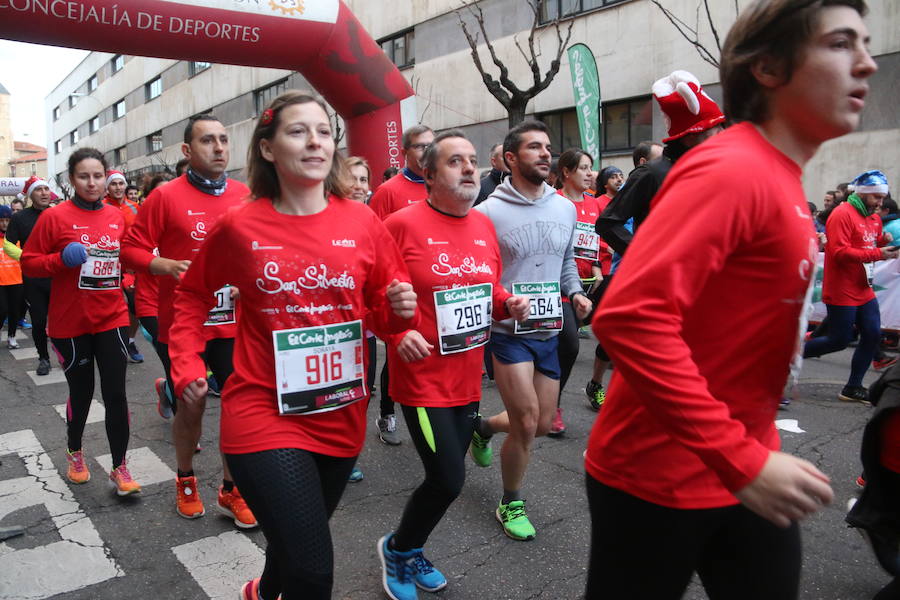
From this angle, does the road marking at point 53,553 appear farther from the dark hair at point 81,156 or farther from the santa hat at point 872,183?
the santa hat at point 872,183

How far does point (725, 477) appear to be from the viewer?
4.06ft

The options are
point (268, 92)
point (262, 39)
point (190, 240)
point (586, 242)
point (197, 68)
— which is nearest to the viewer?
point (190, 240)

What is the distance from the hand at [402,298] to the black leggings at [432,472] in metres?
0.68

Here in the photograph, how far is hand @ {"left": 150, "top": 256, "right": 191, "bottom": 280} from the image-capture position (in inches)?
136

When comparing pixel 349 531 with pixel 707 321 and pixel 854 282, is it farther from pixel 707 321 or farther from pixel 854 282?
pixel 854 282

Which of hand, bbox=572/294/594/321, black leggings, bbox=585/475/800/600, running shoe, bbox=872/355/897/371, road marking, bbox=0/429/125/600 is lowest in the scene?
running shoe, bbox=872/355/897/371

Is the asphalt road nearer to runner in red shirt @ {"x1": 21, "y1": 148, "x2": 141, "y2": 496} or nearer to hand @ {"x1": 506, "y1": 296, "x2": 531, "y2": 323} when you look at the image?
runner in red shirt @ {"x1": 21, "y1": 148, "x2": 141, "y2": 496}

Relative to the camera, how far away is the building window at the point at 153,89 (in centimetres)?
3972

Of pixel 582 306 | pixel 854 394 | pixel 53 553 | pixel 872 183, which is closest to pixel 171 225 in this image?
pixel 53 553

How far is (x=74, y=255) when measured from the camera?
4.23 meters

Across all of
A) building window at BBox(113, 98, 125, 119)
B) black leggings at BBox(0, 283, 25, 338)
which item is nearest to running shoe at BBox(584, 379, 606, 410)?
black leggings at BBox(0, 283, 25, 338)

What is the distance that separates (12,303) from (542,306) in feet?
28.4

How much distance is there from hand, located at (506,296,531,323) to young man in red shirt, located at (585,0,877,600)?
1664mm

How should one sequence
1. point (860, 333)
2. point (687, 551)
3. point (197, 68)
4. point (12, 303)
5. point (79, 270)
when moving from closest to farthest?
point (687, 551)
point (79, 270)
point (860, 333)
point (12, 303)
point (197, 68)
